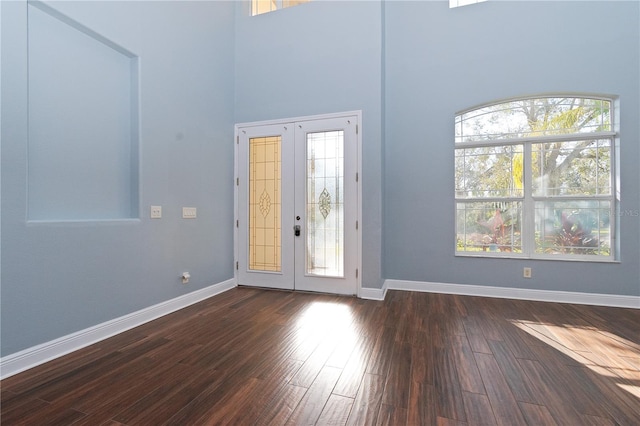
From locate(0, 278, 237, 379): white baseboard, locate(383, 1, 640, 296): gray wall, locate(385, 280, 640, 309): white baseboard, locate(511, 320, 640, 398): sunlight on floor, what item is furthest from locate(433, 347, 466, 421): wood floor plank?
locate(0, 278, 237, 379): white baseboard

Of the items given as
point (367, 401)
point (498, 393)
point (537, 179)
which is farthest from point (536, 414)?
point (537, 179)

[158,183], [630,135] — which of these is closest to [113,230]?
[158,183]

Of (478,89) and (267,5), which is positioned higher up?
(267,5)

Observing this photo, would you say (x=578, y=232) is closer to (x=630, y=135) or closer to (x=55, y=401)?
(x=630, y=135)

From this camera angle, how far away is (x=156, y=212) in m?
3.12

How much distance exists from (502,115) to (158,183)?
176 inches

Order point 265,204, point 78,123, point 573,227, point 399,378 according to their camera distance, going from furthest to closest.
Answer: point 265,204
point 573,227
point 78,123
point 399,378

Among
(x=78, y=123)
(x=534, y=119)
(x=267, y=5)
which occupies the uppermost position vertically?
A: (x=267, y=5)

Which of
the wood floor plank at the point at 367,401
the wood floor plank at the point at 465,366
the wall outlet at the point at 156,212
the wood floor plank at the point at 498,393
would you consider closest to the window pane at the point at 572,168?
the wood floor plank at the point at 465,366

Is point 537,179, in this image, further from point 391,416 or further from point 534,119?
point 391,416

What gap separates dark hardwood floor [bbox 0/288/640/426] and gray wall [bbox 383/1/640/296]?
32.7 inches

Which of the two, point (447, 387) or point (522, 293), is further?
point (522, 293)

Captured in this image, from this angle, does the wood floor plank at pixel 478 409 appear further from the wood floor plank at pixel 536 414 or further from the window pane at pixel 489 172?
the window pane at pixel 489 172

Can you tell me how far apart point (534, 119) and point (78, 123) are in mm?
5175
